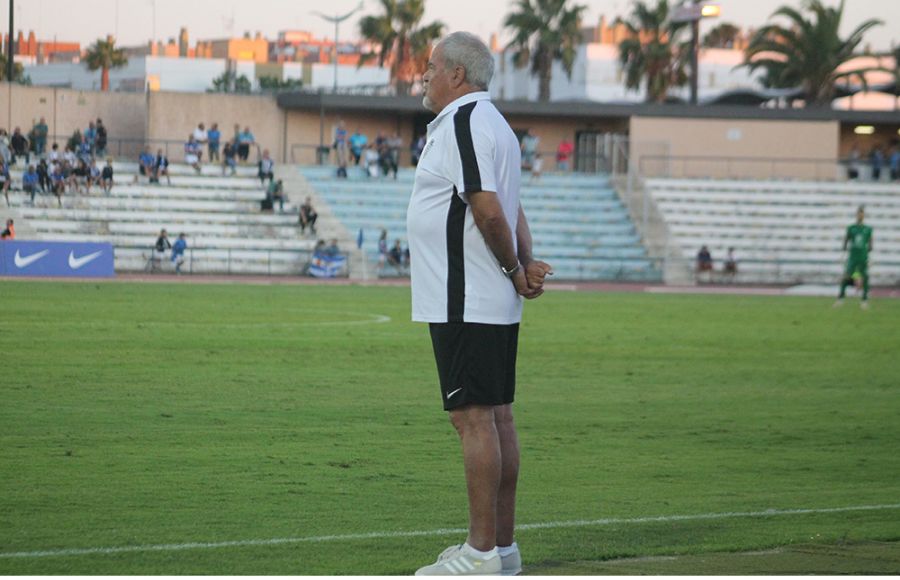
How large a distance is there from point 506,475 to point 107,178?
42.8m

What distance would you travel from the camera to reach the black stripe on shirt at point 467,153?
6.90 meters

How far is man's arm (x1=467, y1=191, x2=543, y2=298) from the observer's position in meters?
6.91

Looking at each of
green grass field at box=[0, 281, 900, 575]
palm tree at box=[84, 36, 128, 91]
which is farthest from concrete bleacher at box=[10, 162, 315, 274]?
palm tree at box=[84, 36, 128, 91]

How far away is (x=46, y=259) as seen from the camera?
4012cm

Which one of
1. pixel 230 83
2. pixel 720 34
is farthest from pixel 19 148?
pixel 720 34

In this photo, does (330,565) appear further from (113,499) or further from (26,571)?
(113,499)

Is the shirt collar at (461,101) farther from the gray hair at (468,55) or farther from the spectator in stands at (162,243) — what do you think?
the spectator in stands at (162,243)

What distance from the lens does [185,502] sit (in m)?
8.85

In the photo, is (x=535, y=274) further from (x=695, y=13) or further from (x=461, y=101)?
(x=695, y=13)

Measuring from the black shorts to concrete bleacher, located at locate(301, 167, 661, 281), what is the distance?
41.0m

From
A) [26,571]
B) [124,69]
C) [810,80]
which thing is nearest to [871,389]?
[26,571]

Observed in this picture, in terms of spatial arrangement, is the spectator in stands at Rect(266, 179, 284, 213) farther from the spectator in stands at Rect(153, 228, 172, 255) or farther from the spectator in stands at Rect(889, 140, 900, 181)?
the spectator in stands at Rect(889, 140, 900, 181)

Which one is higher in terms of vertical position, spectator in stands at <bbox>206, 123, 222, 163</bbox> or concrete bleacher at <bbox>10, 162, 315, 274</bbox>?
Answer: spectator in stands at <bbox>206, 123, 222, 163</bbox>

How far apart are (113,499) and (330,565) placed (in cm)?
219
